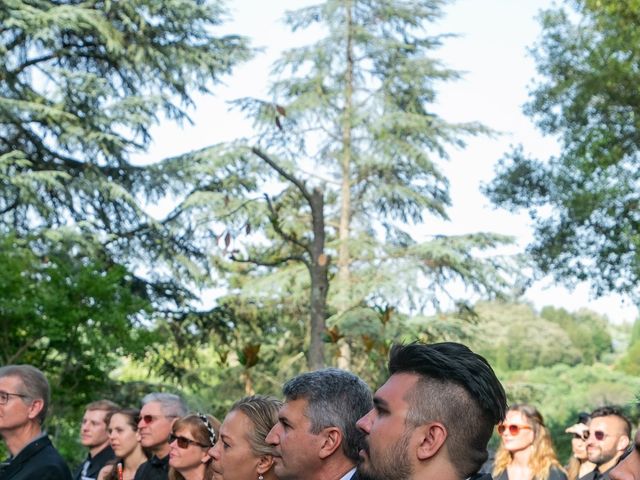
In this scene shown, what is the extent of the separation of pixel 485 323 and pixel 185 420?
2575 centimetres

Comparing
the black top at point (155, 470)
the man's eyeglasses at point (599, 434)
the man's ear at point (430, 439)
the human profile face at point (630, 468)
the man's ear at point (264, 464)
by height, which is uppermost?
the man's ear at point (430, 439)

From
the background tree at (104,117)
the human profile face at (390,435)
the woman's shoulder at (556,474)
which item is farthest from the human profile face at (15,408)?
the background tree at (104,117)

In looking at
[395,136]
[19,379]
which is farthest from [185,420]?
[395,136]

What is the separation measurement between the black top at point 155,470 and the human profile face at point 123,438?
62 centimetres

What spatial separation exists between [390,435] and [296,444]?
3.28 ft

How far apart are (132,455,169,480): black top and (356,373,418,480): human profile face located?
4.09 metres

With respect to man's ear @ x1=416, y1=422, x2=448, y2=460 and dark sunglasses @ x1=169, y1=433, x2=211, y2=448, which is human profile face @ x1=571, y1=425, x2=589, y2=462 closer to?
dark sunglasses @ x1=169, y1=433, x2=211, y2=448

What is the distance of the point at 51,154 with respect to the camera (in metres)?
25.4

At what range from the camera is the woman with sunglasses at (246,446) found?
4633 mm

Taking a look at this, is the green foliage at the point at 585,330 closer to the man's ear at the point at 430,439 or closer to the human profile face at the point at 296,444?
the human profile face at the point at 296,444

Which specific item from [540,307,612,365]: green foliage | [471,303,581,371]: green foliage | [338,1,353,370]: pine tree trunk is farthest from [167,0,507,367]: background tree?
[540,307,612,365]: green foliage

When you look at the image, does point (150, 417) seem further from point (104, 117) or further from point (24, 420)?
point (104, 117)

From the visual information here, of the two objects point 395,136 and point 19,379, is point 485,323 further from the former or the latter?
point 19,379

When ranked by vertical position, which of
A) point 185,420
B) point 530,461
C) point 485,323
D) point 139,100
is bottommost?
point 485,323
